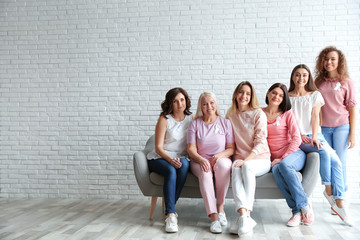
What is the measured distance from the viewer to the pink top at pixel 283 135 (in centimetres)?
311

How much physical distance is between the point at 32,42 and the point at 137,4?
1379 millimetres

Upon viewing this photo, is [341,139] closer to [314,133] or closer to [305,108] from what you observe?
[314,133]

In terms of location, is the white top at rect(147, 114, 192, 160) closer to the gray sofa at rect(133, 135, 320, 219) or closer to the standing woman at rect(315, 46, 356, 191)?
the gray sofa at rect(133, 135, 320, 219)

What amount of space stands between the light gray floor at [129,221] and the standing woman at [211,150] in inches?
10.6

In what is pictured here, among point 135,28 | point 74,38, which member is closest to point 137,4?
point 135,28

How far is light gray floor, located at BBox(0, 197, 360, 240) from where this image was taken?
273 cm

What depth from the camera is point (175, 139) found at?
333 centimetres

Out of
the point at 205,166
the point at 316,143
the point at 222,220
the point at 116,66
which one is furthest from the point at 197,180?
the point at 116,66

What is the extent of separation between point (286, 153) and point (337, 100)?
75 cm

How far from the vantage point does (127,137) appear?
4285 mm

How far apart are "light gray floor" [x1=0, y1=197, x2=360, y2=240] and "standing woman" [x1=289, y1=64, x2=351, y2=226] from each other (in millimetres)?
265

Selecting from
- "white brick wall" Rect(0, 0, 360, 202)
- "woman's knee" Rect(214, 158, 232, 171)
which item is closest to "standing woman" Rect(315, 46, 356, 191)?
"white brick wall" Rect(0, 0, 360, 202)

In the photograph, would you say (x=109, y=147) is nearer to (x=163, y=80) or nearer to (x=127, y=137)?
(x=127, y=137)

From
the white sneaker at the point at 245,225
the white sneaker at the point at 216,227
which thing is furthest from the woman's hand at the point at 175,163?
the white sneaker at the point at 245,225
